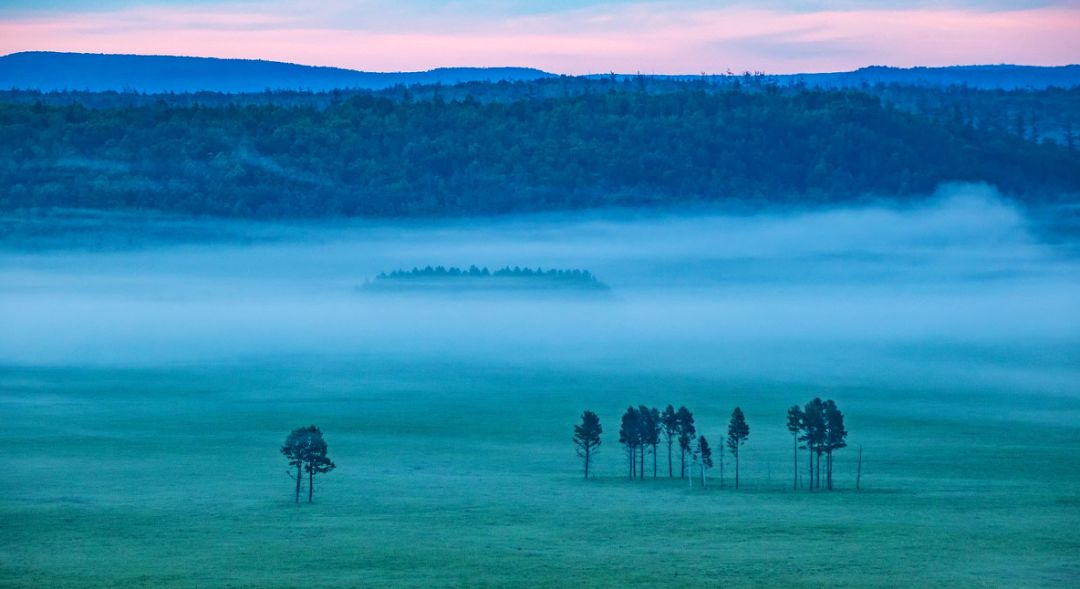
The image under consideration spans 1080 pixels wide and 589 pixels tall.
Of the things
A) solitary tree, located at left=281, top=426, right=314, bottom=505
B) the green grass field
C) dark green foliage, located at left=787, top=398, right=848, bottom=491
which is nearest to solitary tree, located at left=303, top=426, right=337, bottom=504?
solitary tree, located at left=281, top=426, right=314, bottom=505

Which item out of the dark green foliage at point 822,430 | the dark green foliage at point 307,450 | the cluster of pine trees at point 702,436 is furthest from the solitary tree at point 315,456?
the dark green foliage at point 822,430

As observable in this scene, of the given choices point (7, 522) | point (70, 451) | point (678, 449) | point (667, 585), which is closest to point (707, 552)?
point (667, 585)

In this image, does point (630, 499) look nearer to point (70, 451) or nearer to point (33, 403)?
point (70, 451)

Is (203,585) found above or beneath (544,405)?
beneath

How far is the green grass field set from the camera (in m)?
76.6

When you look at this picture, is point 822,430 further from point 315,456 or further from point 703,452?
point 315,456

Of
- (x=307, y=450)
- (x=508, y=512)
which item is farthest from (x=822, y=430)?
(x=307, y=450)

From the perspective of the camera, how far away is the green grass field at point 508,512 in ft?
251

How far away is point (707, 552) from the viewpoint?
8094 centimetres

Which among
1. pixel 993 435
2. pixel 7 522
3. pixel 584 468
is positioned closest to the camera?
pixel 7 522

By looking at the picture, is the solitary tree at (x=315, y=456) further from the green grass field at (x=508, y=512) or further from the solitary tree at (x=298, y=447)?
the green grass field at (x=508, y=512)

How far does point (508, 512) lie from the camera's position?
309 feet

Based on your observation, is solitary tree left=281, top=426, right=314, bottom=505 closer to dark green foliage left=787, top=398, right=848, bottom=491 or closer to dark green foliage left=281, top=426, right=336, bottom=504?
dark green foliage left=281, top=426, right=336, bottom=504

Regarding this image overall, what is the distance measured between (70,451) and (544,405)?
198 feet
